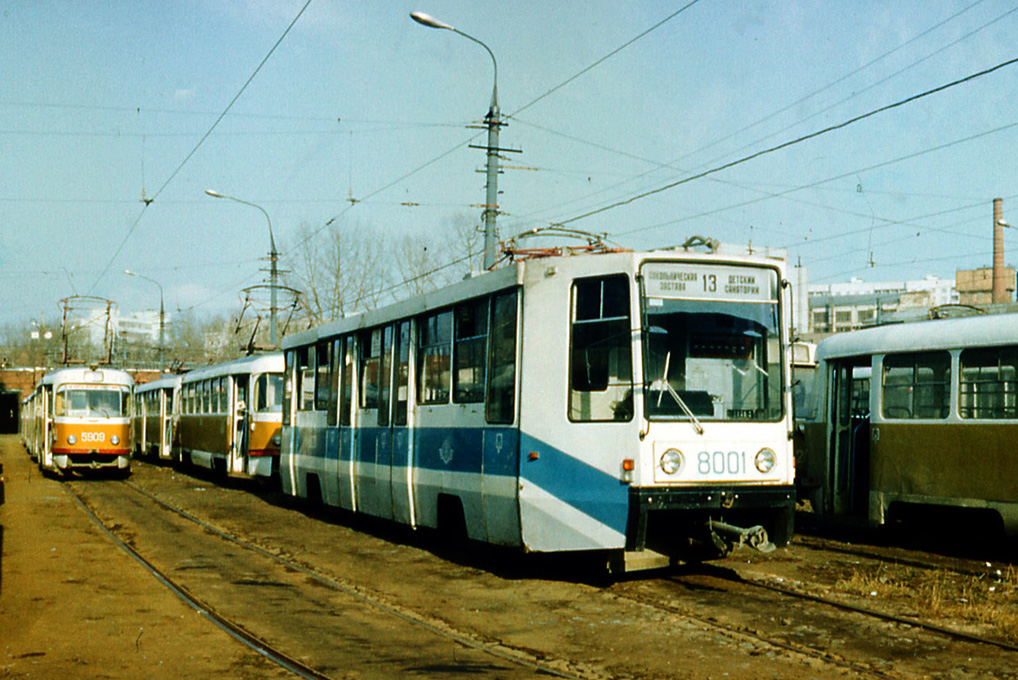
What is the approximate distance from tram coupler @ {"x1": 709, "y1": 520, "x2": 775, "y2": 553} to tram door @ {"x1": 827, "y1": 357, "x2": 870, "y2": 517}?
540 centimetres

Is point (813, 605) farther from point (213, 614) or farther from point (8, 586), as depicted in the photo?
point (8, 586)

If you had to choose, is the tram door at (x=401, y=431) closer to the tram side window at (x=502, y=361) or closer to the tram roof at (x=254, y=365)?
the tram side window at (x=502, y=361)

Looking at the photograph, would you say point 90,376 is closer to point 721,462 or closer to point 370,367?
point 370,367

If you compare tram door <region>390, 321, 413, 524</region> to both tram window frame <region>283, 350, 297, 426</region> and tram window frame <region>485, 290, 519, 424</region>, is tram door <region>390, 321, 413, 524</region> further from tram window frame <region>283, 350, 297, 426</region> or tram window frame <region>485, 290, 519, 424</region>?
tram window frame <region>283, 350, 297, 426</region>

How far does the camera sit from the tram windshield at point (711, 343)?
930cm

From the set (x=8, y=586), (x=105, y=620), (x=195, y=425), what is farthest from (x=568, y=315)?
(x=195, y=425)

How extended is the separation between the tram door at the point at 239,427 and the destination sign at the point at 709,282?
53.1 feet

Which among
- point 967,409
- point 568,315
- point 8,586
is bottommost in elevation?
point 8,586

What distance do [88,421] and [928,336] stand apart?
20.6 meters

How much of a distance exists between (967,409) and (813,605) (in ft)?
14.9

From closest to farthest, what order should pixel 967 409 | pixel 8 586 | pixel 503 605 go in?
pixel 503 605, pixel 8 586, pixel 967 409

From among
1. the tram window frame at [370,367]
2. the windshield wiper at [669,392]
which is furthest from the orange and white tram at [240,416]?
the windshield wiper at [669,392]

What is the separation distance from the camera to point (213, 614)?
28.7 feet

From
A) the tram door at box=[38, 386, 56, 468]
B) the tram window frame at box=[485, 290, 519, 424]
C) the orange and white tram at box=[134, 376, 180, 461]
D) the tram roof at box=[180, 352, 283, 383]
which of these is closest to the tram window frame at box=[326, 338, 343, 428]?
the tram window frame at box=[485, 290, 519, 424]
